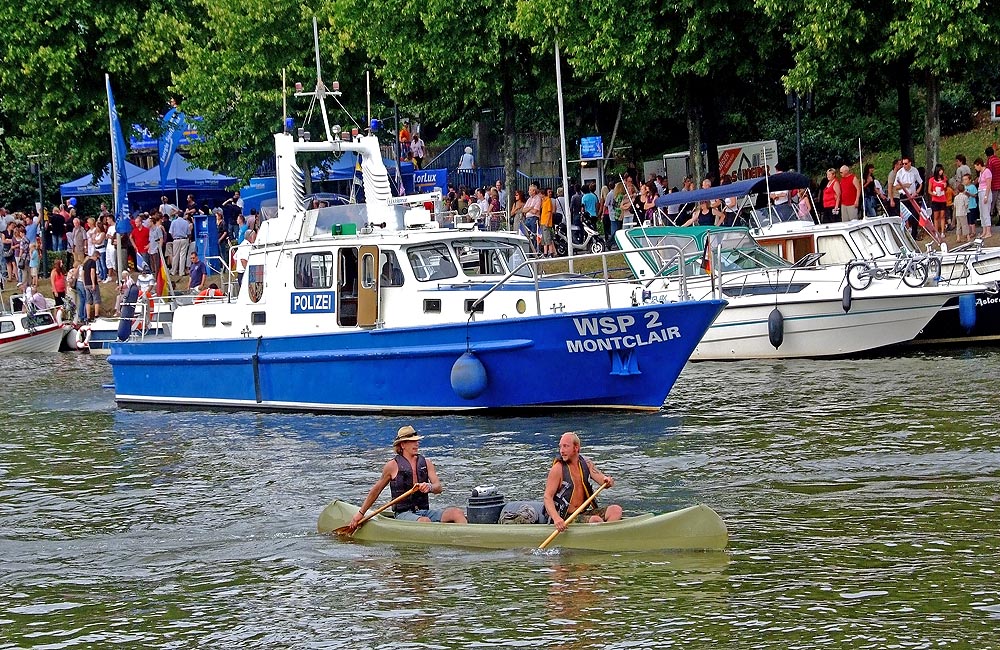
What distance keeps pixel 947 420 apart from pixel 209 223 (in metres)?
26.1

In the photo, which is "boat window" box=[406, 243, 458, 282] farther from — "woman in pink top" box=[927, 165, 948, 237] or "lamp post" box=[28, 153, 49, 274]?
"lamp post" box=[28, 153, 49, 274]

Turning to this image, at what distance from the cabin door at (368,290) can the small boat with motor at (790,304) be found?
5407 millimetres

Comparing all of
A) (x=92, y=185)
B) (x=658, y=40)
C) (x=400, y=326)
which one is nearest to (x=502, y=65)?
(x=658, y=40)

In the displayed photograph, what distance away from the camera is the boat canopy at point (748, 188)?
1182 inches

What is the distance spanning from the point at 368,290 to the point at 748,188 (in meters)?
9.45

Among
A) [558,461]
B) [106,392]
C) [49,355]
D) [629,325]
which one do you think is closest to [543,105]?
[49,355]

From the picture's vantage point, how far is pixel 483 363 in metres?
22.4

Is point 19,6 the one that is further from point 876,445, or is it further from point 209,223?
point 876,445

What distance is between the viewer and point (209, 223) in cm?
4269

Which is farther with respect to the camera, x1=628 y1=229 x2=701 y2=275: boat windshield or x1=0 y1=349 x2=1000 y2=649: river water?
x1=628 y1=229 x2=701 y2=275: boat windshield

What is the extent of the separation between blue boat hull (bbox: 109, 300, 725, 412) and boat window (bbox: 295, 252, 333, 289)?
837 mm

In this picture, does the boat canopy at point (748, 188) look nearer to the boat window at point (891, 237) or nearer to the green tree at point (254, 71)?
the boat window at point (891, 237)

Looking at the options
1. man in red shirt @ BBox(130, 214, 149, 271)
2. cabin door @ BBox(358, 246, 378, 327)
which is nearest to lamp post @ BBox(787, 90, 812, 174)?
cabin door @ BBox(358, 246, 378, 327)

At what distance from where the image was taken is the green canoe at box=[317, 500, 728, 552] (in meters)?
14.8
